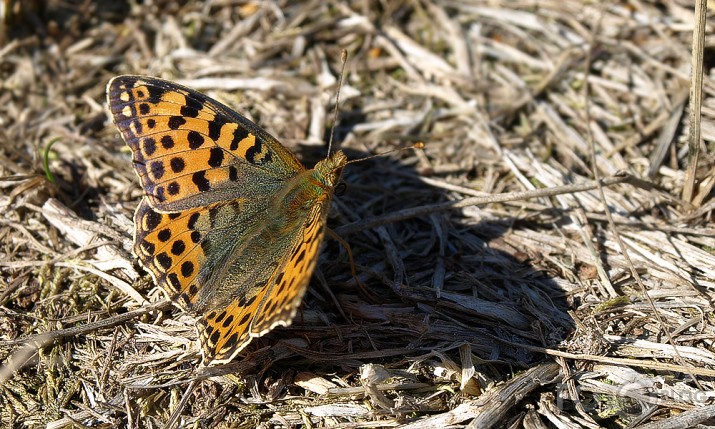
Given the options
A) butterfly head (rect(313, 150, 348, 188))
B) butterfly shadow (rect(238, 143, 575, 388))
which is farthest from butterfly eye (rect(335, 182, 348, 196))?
butterfly shadow (rect(238, 143, 575, 388))

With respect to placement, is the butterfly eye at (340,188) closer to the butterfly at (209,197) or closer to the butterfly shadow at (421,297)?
the butterfly at (209,197)

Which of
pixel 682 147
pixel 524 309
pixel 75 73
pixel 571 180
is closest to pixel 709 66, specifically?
pixel 682 147

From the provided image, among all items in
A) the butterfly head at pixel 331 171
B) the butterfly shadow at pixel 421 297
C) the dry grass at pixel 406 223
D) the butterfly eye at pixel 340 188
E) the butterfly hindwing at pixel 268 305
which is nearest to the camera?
the butterfly hindwing at pixel 268 305

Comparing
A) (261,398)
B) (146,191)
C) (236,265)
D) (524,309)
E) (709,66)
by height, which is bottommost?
(261,398)

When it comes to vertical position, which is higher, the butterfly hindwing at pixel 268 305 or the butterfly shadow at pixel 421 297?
the butterfly hindwing at pixel 268 305

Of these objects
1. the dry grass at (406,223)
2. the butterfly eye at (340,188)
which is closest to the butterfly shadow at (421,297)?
the dry grass at (406,223)

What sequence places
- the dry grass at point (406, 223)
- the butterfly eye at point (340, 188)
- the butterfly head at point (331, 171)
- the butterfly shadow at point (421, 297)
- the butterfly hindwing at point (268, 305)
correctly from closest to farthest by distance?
the butterfly hindwing at point (268, 305), the dry grass at point (406, 223), the butterfly shadow at point (421, 297), the butterfly head at point (331, 171), the butterfly eye at point (340, 188)

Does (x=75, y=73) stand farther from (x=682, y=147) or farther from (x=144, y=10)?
(x=682, y=147)

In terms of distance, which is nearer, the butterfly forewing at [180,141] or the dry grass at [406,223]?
the dry grass at [406,223]

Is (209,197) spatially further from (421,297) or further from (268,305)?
(421,297)
